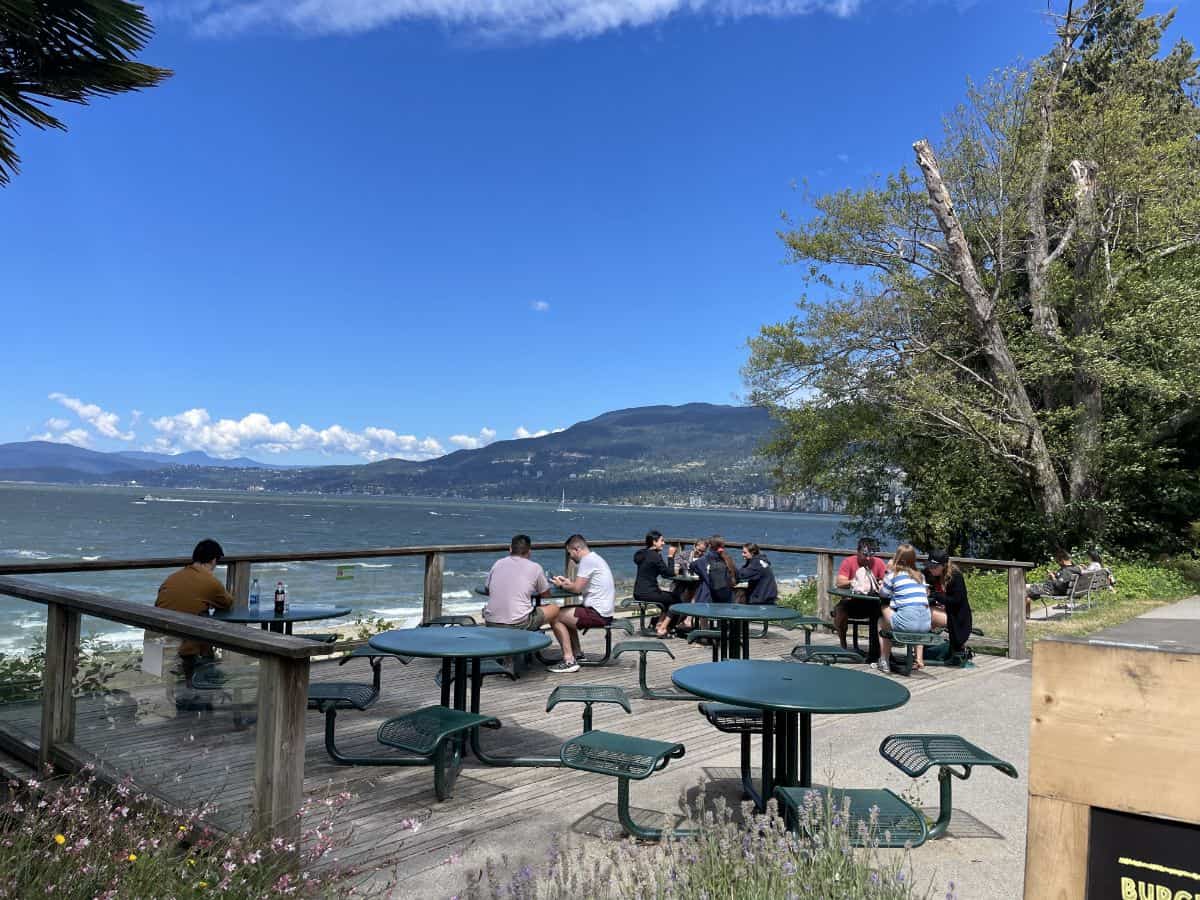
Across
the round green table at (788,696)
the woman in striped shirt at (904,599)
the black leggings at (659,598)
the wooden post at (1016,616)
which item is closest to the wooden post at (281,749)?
the round green table at (788,696)

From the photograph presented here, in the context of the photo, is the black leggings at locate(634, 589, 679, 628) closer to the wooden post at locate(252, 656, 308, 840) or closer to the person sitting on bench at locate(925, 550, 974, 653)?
the person sitting on bench at locate(925, 550, 974, 653)

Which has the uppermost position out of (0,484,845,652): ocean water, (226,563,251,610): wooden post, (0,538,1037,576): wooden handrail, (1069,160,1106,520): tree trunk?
(1069,160,1106,520): tree trunk

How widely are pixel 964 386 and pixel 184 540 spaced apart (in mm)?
62418

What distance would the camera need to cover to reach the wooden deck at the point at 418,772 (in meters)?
→ 3.29

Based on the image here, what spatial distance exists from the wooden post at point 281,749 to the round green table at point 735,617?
4066 mm

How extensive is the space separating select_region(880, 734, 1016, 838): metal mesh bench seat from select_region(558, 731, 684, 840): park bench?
103cm

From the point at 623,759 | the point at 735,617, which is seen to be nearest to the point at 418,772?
the point at 623,759

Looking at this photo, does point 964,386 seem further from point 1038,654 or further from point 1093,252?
point 1038,654

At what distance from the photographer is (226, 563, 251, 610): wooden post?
7.00 metres

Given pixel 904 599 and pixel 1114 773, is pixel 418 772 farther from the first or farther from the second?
pixel 904 599

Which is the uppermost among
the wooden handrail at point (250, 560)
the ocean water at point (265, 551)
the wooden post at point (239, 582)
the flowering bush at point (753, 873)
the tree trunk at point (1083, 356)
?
the tree trunk at point (1083, 356)

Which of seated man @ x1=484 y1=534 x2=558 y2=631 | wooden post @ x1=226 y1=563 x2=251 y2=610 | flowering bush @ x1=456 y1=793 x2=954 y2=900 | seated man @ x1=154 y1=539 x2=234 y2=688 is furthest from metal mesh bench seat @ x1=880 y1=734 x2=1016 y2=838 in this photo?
wooden post @ x1=226 y1=563 x2=251 y2=610

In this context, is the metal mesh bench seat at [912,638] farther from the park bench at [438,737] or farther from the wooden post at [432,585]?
the wooden post at [432,585]

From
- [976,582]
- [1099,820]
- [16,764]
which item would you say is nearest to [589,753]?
[1099,820]
